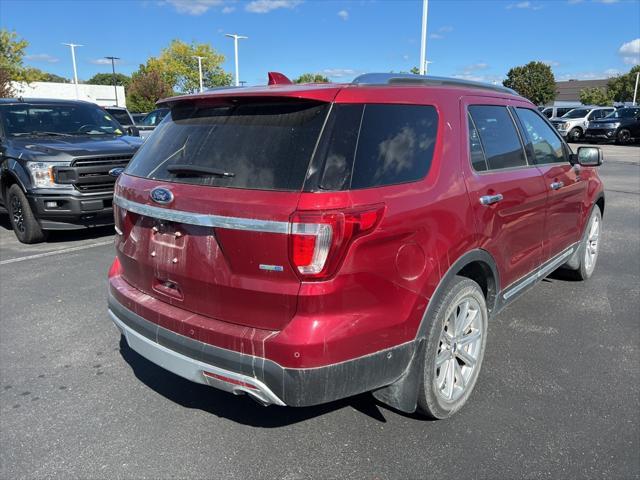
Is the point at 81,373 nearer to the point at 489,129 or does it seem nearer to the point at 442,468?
the point at 442,468

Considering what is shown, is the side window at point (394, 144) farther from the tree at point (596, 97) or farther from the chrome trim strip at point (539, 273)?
the tree at point (596, 97)

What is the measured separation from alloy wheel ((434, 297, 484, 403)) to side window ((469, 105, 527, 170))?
906 millimetres

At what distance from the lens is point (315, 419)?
301 cm

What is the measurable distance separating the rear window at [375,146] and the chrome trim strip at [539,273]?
1.34m

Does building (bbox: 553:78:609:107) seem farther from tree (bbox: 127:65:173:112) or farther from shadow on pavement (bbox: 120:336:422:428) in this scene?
shadow on pavement (bbox: 120:336:422:428)

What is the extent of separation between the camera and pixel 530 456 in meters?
2.66

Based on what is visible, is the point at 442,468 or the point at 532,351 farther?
the point at 532,351

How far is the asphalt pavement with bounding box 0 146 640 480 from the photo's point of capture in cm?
260

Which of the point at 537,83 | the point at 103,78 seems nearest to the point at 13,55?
the point at 537,83

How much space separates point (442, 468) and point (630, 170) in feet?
53.0

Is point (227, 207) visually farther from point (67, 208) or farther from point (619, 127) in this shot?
point (619, 127)

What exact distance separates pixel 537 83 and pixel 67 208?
73851 millimetres

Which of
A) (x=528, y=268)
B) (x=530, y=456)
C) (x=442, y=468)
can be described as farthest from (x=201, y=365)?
(x=528, y=268)

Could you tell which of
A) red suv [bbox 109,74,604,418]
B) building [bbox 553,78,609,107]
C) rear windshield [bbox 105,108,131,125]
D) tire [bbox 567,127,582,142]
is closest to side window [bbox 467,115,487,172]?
red suv [bbox 109,74,604,418]
